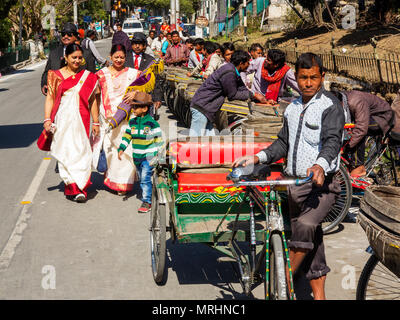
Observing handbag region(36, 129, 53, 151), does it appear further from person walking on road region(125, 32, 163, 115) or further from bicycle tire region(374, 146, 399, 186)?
bicycle tire region(374, 146, 399, 186)

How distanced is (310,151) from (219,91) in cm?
446

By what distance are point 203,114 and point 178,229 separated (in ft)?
13.2

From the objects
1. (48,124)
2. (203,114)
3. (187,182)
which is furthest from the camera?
(203,114)

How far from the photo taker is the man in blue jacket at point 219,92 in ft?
27.4

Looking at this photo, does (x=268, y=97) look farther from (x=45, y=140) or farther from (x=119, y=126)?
(x=45, y=140)

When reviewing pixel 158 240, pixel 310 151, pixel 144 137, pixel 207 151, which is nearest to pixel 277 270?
pixel 310 151

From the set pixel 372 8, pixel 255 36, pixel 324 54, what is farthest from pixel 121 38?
pixel 255 36

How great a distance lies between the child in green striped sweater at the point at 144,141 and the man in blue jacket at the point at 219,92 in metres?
1.45

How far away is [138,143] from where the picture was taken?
24.6 ft

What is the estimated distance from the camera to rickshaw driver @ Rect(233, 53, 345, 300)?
168 inches

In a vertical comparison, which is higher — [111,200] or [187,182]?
[187,182]

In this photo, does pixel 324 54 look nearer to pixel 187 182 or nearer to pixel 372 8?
pixel 372 8

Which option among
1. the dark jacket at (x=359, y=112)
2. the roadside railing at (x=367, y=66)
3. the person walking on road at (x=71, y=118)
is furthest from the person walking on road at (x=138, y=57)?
the roadside railing at (x=367, y=66)

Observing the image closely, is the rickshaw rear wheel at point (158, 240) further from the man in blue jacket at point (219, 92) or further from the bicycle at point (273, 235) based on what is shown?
the man in blue jacket at point (219, 92)
